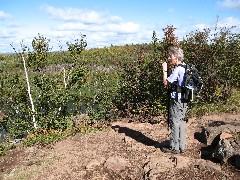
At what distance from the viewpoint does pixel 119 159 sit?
701 centimetres

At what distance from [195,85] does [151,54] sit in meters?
5.47

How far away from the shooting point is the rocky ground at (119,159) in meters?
6.23

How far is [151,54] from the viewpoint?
1201 centimetres

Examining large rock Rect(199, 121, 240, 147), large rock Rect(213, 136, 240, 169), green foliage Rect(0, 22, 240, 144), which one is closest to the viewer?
large rock Rect(213, 136, 240, 169)

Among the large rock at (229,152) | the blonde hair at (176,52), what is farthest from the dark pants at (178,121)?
the blonde hair at (176,52)

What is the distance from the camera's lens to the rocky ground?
6.23 meters

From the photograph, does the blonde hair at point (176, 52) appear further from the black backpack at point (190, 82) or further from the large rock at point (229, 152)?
the large rock at point (229, 152)

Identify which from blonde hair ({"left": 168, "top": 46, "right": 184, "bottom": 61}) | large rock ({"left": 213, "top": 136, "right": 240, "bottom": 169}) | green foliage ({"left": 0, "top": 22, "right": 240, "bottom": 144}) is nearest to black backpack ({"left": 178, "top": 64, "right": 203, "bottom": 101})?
blonde hair ({"left": 168, "top": 46, "right": 184, "bottom": 61})

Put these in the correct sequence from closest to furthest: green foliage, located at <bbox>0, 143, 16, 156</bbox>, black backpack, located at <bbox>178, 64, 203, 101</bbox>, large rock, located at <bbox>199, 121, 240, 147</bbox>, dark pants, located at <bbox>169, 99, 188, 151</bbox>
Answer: black backpack, located at <bbox>178, 64, 203, 101</bbox>
dark pants, located at <bbox>169, 99, 188, 151</bbox>
large rock, located at <bbox>199, 121, 240, 147</bbox>
green foliage, located at <bbox>0, 143, 16, 156</bbox>

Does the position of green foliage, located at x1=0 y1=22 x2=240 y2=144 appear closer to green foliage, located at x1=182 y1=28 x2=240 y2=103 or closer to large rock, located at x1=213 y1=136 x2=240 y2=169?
green foliage, located at x1=182 y1=28 x2=240 y2=103

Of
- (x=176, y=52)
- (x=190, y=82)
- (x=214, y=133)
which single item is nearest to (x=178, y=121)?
(x=190, y=82)

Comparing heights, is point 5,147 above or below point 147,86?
below

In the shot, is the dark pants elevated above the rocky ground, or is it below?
above

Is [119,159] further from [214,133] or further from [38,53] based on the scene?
[38,53]
